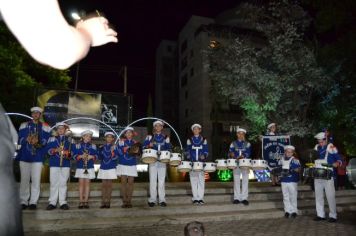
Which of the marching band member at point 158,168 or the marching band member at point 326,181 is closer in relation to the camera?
the marching band member at point 326,181

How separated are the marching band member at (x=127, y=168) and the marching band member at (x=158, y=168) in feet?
2.01

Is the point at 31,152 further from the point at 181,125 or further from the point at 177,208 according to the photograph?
the point at 181,125

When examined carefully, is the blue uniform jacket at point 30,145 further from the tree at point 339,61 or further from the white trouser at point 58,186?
the tree at point 339,61

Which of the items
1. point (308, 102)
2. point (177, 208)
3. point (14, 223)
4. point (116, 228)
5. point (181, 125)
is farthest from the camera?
point (181, 125)

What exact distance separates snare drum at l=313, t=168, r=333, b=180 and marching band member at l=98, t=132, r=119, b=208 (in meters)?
6.32

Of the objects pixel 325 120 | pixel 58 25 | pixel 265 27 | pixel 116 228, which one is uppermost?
pixel 265 27

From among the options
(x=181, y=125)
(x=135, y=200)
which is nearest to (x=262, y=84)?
(x=135, y=200)

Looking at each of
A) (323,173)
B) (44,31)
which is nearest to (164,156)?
(323,173)

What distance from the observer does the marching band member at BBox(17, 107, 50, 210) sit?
1080 cm

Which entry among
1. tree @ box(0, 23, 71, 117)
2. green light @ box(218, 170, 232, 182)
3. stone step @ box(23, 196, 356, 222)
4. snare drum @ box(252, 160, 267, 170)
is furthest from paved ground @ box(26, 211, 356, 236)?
tree @ box(0, 23, 71, 117)

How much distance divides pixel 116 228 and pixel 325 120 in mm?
15283

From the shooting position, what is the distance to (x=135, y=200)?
41.1 feet

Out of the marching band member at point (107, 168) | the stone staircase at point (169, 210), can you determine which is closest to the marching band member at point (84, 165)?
the marching band member at point (107, 168)

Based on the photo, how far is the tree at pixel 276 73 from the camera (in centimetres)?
2067
